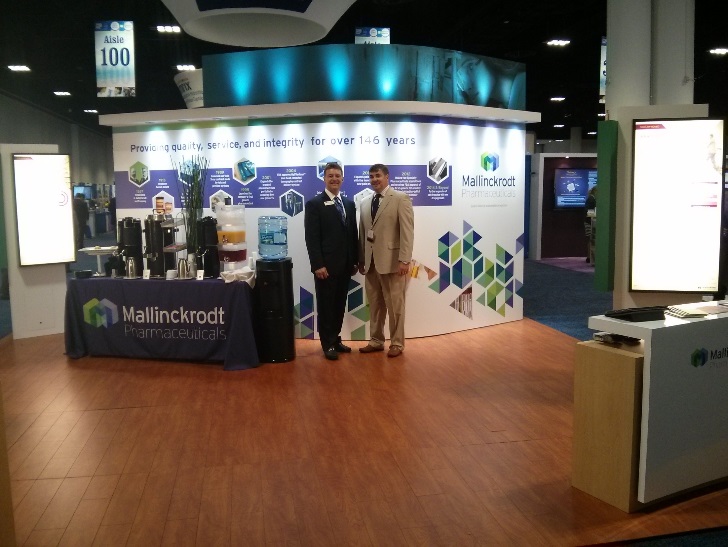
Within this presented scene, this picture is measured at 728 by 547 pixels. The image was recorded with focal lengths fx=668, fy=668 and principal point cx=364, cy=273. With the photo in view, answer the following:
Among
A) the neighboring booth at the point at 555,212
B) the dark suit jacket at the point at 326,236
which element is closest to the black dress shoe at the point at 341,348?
the dark suit jacket at the point at 326,236

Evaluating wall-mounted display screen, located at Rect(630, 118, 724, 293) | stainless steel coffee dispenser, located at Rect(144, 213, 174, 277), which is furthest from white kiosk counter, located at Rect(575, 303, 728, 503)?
stainless steel coffee dispenser, located at Rect(144, 213, 174, 277)

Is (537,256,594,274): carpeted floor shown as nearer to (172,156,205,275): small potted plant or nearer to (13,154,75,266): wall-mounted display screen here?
A: (172,156,205,275): small potted plant

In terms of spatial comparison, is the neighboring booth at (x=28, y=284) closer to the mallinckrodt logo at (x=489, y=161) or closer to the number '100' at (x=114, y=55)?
the number '100' at (x=114, y=55)

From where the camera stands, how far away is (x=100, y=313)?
234 inches

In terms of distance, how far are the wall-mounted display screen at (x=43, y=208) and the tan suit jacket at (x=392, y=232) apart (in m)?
3.37

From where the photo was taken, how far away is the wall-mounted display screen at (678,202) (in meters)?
3.63

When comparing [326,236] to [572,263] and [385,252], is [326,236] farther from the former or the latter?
[572,263]

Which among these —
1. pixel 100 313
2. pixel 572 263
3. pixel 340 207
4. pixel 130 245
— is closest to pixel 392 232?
pixel 340 207

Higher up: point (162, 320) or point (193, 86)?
point (193, 86)

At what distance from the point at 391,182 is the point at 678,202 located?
309 cm

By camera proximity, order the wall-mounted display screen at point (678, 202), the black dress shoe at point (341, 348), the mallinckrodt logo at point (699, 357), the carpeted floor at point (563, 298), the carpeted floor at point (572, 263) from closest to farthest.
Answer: the mallinckrodt logo at point (699, 357) < the wall-mounted display screen at point (678, 202) < the black dress shoe at point (341, 348) < the carpeted floor at point (563, 298) < the carpeted floor at point (572, 263)

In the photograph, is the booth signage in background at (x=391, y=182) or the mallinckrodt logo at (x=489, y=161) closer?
the booth signage in background at (x=391, y=182)

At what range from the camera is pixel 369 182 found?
20.9ft

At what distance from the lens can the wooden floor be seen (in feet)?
9.52
